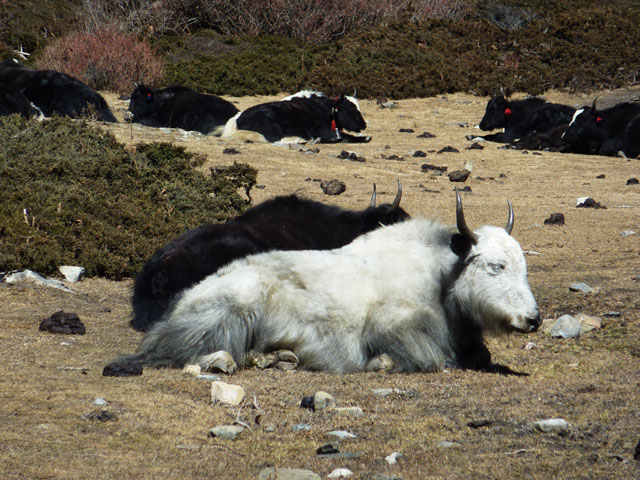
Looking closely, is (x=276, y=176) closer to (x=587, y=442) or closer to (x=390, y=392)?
(x=390, y=392)

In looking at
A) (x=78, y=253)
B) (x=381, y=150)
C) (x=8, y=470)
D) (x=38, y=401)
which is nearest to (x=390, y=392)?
(x=38, y=401)

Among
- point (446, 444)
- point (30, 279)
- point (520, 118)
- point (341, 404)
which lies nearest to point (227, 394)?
point (341, 404)

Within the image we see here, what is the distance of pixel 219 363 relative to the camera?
459 cm

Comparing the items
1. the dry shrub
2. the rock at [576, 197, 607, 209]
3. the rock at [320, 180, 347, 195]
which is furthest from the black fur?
the rock at [576, 197, 607, 209]

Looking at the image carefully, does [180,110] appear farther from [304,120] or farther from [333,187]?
[333,187]

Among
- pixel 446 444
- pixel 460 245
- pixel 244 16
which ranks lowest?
pixel 446 444

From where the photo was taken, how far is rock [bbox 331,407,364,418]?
3.75 meters

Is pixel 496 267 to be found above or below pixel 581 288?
above

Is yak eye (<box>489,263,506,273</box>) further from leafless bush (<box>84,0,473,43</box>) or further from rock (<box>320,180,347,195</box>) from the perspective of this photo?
leafless bush (<box>84,0,473,43</box>)

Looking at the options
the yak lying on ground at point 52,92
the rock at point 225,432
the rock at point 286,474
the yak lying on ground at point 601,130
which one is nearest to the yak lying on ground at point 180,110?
the yak lying on ground at point 52,92

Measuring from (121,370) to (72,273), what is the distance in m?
3.10

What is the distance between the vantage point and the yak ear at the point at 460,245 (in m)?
4.91

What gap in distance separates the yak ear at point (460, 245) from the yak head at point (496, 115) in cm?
1362

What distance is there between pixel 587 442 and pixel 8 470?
87.8 inches
